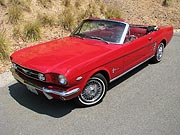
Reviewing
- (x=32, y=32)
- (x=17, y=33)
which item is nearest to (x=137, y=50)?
(x=32, y=32)

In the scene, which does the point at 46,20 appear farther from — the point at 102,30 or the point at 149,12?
the point at 149,12

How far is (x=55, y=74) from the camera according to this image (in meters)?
3.59

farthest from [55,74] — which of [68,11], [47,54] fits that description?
[68,11]

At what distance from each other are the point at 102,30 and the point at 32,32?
331 cm

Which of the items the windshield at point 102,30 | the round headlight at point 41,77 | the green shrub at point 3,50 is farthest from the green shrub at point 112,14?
the round headlight at point 41,77

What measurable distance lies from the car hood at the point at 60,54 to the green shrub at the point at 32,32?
110 inches

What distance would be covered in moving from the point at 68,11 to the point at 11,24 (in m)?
2.33

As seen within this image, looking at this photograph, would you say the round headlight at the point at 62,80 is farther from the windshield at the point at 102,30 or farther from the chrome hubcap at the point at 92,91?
the windshield at the point at 102,30

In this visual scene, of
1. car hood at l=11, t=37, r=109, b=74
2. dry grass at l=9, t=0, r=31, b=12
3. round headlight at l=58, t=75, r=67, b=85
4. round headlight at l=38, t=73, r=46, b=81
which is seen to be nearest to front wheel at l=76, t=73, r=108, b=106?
car hood at l=11, t=37, r=109, b=74

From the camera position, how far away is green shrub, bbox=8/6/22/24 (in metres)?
8.03

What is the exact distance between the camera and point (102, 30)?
16.5 feet

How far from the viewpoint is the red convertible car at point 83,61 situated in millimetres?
3660

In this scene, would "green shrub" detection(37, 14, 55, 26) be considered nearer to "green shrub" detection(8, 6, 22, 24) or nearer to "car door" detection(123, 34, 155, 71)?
"green shrub" detection(8, 6, 22, 24)

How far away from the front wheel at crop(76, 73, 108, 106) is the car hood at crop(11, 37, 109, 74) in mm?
415
